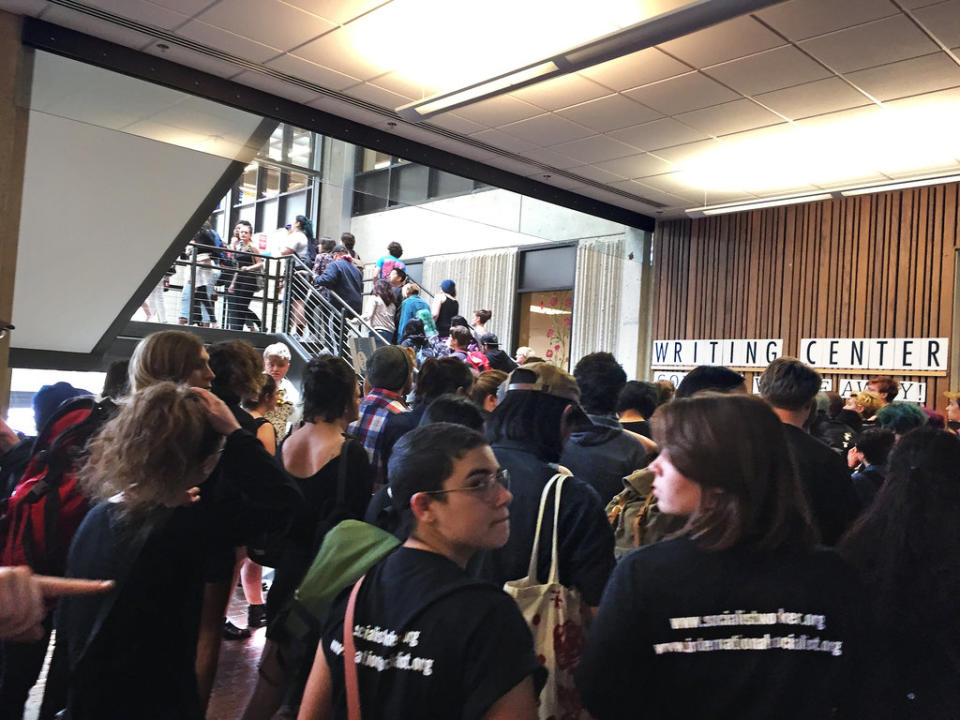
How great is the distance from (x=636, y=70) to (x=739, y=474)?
180 inches

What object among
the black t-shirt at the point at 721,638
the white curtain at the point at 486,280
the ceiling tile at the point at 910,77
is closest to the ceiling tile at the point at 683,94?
the ceiling tile at the point at 910,77

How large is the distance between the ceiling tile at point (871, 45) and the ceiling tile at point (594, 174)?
2.93 meters

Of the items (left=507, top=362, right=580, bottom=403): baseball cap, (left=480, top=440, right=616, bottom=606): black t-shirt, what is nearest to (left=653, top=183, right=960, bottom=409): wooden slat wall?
(left=507, top=362, right=580, bottom=403): baseball cap

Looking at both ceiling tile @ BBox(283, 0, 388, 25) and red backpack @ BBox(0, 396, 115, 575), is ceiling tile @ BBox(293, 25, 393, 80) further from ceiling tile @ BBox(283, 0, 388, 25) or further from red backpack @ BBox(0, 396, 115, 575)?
red backpack @ BBox(0, 396, 115, 575)

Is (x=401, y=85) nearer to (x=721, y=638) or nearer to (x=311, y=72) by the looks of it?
(x=311, y=72)

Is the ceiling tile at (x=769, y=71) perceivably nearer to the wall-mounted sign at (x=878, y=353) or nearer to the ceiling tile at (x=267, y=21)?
the ceiling tile at (x=267, y=21)

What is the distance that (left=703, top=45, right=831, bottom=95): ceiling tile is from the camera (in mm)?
4977

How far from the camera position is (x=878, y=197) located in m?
8.14

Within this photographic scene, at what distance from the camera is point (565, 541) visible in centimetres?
195

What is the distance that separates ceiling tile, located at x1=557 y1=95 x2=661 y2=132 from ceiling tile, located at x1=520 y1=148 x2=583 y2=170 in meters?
0.85

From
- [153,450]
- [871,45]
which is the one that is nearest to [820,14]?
[871,45]

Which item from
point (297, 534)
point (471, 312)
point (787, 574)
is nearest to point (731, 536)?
point (787, 574)

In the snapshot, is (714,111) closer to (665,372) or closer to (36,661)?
(665,372)

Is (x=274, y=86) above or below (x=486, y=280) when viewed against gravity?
above
